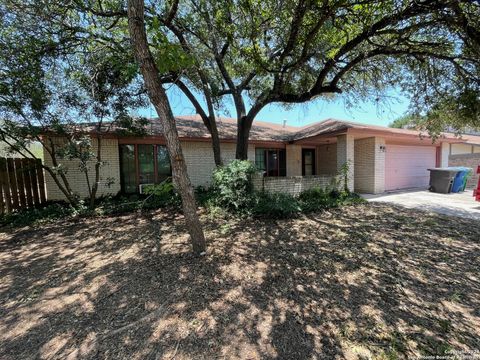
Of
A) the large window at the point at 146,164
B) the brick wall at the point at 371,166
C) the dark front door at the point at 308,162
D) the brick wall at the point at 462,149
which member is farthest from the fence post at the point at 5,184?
the brick wall at the point at 462,149

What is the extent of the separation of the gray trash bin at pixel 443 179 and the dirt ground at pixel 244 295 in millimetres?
6050

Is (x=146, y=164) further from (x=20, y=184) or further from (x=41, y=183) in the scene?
(x=20, y=184)

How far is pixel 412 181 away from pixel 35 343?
14.6 meters

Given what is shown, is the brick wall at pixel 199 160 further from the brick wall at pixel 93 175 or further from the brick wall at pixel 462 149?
the brick wall at pixel 462 149

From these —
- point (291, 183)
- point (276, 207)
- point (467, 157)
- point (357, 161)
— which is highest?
point (357, 161)

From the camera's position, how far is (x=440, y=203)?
8070 millimetres

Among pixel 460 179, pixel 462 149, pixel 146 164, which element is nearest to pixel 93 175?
pixel 146 164

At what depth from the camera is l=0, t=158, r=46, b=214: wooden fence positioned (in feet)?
22.0

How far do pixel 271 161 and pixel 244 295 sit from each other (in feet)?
33.2

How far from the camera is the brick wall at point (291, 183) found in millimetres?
7570

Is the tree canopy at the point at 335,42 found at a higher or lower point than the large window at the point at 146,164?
higher

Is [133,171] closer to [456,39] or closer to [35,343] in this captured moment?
[35,343]

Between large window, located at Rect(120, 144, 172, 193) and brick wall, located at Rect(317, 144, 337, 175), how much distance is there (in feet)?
29.0

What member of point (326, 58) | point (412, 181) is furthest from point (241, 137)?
point (412, 181)
